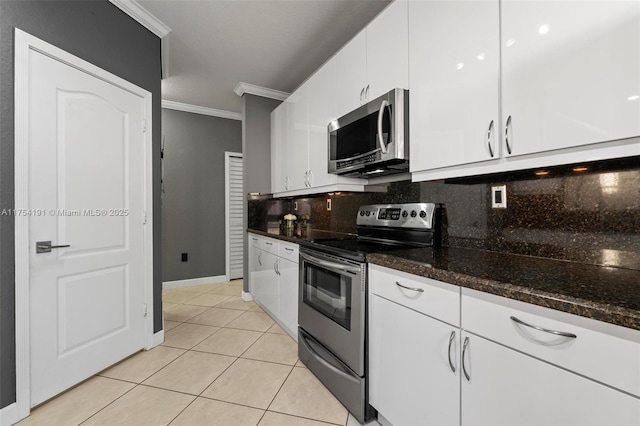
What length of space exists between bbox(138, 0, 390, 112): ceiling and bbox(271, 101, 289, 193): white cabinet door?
41cm

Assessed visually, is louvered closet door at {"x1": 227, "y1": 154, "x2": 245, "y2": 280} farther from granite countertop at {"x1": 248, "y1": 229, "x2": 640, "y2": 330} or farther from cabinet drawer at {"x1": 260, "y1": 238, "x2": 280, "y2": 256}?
granite countertop at {"x1": 248, "y1": 229, "x2": 640, "y2": 330}

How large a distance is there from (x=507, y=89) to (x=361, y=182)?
1.32 m

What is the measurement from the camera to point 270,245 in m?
2.90

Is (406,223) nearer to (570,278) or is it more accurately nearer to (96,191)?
(570,278)

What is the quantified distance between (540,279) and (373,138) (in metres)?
1.18

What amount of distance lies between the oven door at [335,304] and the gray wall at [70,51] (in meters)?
1.39

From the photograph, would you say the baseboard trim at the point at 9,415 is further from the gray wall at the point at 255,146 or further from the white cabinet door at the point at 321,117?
the white cabinet door at the point at 321,117

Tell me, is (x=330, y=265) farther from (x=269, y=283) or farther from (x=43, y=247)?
(x=43, y=247)

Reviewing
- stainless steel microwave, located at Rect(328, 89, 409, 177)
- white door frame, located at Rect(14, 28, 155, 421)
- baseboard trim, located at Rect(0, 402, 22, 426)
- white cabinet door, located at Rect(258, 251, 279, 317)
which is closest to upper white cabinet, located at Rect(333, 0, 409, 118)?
stainless steel microwave, located at Rect(328, 89, 409, 177)

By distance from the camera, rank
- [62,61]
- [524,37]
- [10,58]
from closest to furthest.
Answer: [524,37] < [10,58] < [62,61]

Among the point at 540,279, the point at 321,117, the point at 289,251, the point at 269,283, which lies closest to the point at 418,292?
the point at 540,279

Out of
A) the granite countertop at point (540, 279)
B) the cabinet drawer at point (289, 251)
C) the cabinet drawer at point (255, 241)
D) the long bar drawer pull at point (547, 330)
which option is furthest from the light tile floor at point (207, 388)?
the long bar drawer pull at point (547, 330)

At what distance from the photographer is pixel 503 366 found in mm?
949

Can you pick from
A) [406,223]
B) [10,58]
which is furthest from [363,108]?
[10,58]
